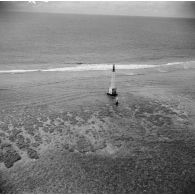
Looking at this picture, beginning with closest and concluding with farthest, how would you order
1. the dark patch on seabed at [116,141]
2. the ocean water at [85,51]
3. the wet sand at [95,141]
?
the wet sand at [95,141]
the dark patch on seabed at [116,141]
the ocean water at [85,51]

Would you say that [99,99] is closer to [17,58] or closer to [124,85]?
[124,85]

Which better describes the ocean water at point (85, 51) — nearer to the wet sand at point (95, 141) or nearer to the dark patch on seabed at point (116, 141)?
the wet sand at point (95, 141)

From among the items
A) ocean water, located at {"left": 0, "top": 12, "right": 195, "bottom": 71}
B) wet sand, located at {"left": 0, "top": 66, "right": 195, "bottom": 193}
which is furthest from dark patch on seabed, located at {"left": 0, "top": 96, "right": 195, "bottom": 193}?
ocean water, located at {"left": 0, "top": 12, "right": 195, "bottom": 71}

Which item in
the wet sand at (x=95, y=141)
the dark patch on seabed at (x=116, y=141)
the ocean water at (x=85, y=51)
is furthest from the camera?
the ocean water at (x=85, y=51)

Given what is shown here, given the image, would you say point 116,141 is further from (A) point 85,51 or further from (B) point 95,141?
(A) point 85,51

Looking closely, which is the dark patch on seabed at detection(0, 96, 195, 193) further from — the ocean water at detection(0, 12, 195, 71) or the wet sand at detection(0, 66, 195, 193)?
the ocean water at detection(0, 12, 195, 71)

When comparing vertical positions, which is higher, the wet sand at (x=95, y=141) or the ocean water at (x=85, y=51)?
the ocean water at (x=85, y=51)

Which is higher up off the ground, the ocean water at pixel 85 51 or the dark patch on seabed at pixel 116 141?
the ocean water at pixel 85 51

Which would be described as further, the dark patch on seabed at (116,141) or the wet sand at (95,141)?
the dark patch on seabed at (116,141)

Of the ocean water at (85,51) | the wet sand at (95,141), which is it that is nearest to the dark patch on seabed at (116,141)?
the wet sand at (95,141)

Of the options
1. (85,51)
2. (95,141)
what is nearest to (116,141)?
(95,141)
